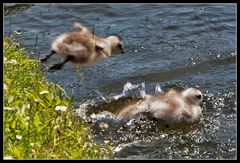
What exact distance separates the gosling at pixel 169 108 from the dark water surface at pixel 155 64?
0.40 ft

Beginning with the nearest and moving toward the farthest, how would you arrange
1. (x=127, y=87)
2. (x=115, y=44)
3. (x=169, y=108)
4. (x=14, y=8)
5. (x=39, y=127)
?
1. (x=39, y=127)
2. (x=115, y=44)
3. (x=169, y=108)
4. (x=127, y=87)
5. (x=14, y=8)

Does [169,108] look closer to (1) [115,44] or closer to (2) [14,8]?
(1) [115,44]

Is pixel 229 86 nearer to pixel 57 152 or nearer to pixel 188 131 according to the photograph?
pixel 188 131

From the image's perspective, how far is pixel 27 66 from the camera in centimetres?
766

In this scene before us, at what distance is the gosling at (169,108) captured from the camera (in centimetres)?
728

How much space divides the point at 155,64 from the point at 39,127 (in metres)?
4.15

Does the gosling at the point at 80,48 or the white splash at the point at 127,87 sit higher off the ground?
the gosling at the point at 80,48

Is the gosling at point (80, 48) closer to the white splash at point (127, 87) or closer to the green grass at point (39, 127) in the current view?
the green grass at point (39, 127)

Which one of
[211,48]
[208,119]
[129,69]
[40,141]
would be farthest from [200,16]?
[40,141]

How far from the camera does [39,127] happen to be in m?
5.63

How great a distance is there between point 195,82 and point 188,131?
180 cm

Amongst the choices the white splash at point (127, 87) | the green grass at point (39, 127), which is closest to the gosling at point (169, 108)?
the white splash at point (127, 87)

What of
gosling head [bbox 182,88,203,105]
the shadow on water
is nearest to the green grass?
gosling head [bbox 182,88,203,105]

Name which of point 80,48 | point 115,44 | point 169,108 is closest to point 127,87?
point 169,108
